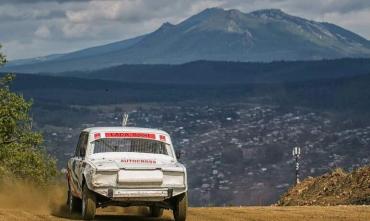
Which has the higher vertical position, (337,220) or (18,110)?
(18,110)

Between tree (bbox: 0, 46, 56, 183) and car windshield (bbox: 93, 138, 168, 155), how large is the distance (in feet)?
68.2

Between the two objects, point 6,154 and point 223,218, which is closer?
point 223,218

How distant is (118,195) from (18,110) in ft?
82.1

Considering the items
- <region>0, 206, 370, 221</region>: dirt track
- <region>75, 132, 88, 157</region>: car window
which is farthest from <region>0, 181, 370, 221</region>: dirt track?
<region>75, 132, 88, 157</region>: car window

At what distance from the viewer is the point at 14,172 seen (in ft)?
133

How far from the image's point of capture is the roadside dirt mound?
32.1 m

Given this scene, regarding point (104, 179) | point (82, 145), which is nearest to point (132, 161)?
point (104, 179)

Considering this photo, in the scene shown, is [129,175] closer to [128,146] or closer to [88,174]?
[88,174]

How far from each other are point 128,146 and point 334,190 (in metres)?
17.6

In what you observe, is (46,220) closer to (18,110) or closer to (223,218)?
(223,218)

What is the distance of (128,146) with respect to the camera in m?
18.5

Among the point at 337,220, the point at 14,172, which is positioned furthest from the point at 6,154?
the point at 337,220

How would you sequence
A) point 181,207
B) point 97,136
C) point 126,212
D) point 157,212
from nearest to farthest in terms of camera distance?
point 181,207, point 97,136, point 157,212, point 126,212

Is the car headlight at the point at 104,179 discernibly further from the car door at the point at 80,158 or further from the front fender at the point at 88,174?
the car door at the point at 80,158
